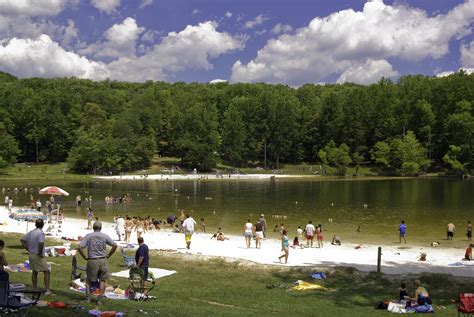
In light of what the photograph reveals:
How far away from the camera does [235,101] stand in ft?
435

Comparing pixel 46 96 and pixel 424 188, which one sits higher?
pixel 46 96

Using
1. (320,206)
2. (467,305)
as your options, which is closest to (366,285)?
(467,305)

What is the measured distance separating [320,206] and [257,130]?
2810 inches

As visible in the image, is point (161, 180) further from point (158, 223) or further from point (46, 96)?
point (158, 223)

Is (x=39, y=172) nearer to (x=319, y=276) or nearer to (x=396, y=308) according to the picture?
(x=319, y=276)

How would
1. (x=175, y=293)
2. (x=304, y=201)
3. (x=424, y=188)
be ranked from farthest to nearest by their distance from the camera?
(x=424, y=188), (x=304, y=201), (x=175, y=293)

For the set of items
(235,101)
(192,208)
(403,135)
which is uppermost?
(235,101)

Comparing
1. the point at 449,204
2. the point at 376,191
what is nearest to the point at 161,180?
the point at 376,191

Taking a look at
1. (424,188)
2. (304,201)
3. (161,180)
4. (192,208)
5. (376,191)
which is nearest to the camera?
(192,208)

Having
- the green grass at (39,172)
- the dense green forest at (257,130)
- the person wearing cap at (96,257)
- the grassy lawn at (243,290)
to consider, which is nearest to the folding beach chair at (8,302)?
the grassy lawn at (243,290)

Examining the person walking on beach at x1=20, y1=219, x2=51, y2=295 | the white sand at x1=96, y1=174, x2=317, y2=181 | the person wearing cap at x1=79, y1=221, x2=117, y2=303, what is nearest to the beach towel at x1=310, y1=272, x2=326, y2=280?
the person wearing cap at x1=79, y1=221, x2=117, y2=303

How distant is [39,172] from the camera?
99.0m

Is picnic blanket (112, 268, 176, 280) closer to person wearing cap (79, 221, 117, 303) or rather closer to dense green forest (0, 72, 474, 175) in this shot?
person wearing cap (79, 221, 117, 303)

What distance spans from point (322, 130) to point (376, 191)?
5449cm
